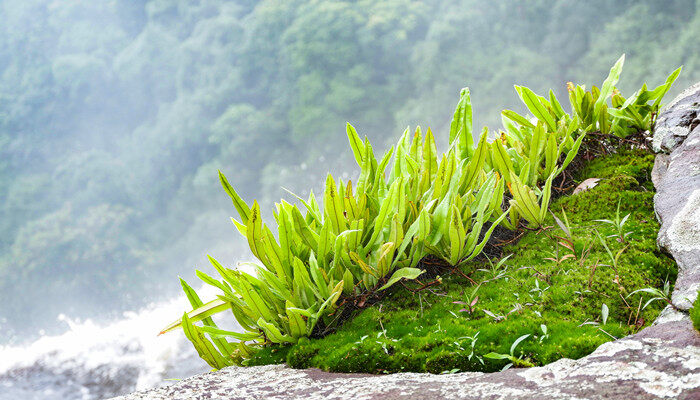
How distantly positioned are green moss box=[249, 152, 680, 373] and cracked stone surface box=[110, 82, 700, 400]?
0.16m

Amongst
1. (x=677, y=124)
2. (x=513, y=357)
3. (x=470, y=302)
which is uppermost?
(x=677, y=124)

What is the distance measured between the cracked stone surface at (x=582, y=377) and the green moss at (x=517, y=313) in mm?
155

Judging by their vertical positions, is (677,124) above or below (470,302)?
above

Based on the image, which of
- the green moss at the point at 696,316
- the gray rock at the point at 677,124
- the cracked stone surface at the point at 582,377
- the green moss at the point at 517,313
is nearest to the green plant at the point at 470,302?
the green moss at the point at 517,313

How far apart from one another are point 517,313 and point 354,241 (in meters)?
0.86

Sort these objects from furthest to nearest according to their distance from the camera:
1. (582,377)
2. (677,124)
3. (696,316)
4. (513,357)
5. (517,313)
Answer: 1. (677,124)
2. (517,313)
3. (513,357)
4. (696,316)
5. (582,377)

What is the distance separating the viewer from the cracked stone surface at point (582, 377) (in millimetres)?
1150

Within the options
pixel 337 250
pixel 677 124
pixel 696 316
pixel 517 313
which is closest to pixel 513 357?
pixel 517 313

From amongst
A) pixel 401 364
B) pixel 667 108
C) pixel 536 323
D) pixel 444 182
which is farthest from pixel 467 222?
pixel 667 108

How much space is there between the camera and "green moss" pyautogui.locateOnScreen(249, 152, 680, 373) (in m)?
1.85

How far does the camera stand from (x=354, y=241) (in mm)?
2512

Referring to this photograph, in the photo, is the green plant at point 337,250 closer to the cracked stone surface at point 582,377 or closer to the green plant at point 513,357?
the cracked stone surface at point 582,377

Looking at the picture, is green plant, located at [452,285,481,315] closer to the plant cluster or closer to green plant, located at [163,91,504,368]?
the plant cluster

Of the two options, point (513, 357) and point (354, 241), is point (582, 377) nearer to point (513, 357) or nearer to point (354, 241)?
point (513, 357)
